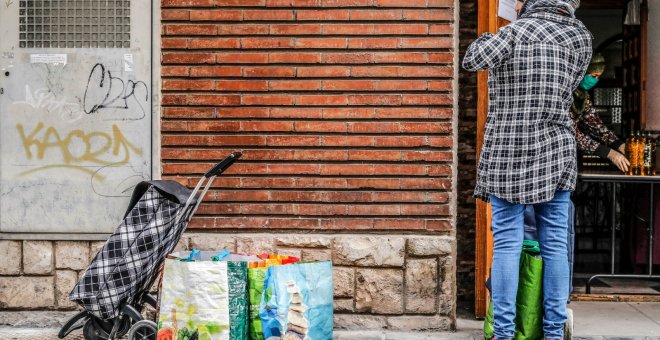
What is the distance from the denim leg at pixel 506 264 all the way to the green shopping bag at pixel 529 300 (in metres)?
0.12

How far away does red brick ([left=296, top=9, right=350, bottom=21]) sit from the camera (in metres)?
5.92

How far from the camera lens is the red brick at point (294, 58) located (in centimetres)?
594

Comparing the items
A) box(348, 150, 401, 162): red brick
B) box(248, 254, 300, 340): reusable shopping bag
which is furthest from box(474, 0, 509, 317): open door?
box(248, 254, 300, 340): reusable shopping bag

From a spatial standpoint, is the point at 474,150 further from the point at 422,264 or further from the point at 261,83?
the point at 261,83

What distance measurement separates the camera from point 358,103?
234 inches

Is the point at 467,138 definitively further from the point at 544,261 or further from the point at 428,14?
the point at 544,261

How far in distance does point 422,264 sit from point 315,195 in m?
0.93

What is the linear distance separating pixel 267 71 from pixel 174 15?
2.66 feet

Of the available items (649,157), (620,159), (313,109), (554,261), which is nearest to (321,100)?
(313,109)

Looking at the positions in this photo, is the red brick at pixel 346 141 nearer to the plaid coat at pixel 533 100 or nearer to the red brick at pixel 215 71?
the red brick at pixel 215 71

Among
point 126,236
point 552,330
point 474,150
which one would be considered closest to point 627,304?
point 474,150

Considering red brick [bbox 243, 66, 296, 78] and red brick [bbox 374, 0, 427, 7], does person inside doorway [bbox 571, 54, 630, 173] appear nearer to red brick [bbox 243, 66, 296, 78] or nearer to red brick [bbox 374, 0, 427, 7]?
red brick [bbox 374, 0, 427, 7]

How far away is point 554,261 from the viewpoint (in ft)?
15.7

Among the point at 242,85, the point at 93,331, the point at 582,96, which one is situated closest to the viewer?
the point at 93,331
